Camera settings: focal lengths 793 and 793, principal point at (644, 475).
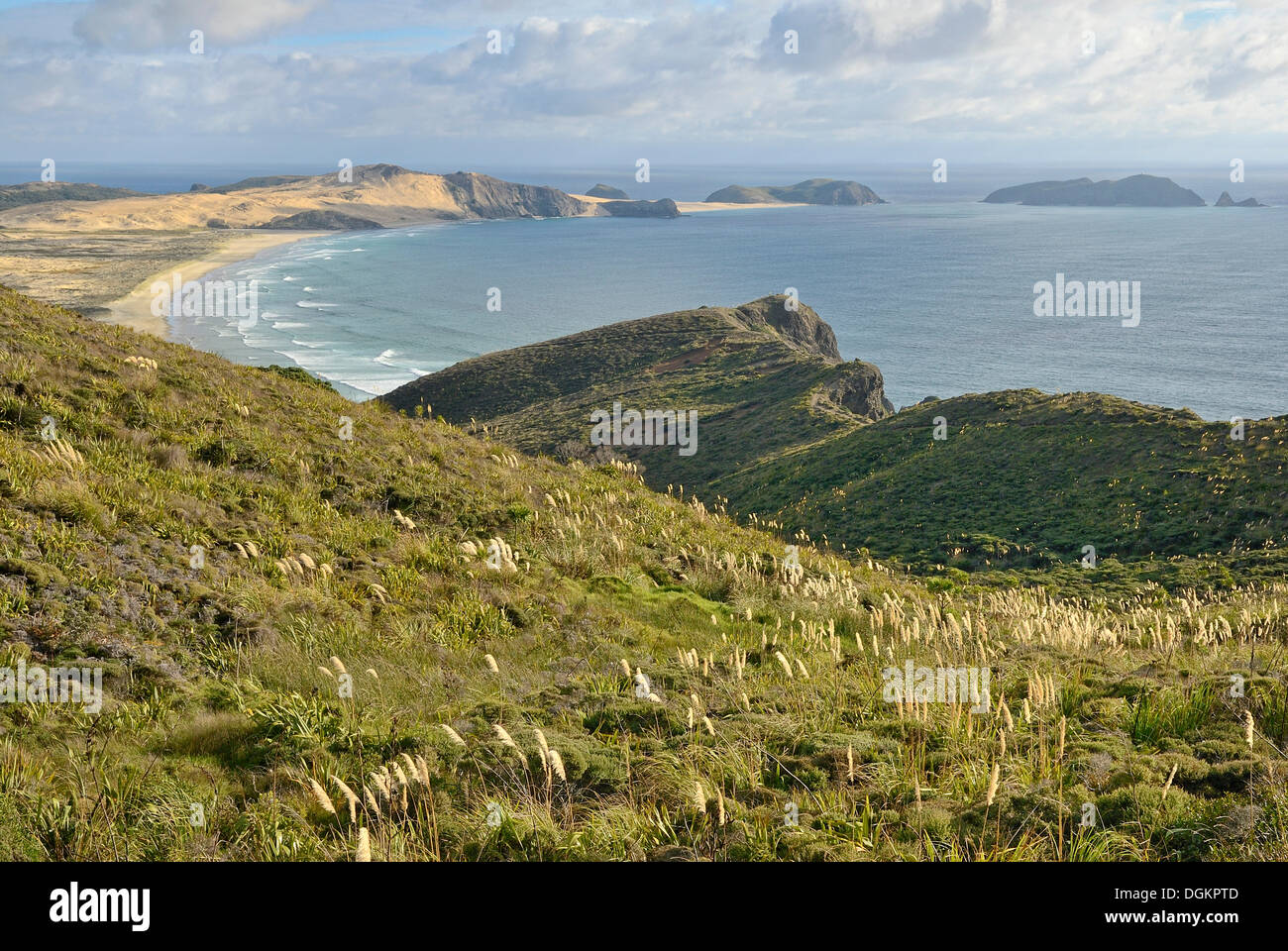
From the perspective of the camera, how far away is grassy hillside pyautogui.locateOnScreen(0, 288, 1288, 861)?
177 inches

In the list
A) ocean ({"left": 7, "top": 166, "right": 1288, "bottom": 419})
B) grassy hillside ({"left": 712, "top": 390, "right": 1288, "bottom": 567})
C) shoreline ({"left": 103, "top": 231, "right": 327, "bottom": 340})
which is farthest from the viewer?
shoreline ({"left": 103, "top": 231, "right": 327, "bottom": 340})

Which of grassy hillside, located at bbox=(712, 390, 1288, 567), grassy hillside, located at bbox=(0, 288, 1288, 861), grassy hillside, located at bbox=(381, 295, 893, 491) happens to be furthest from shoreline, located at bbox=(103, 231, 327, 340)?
grassy hillside, located at bbox=(0, 288, 1288, 861)

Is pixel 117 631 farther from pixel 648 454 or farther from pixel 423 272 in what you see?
pixel 423 272

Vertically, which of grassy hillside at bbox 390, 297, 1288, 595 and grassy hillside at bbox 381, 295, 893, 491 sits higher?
grassy hillside at bbox 381, 295, 893, 491

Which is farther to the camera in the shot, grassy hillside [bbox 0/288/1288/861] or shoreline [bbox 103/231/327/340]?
shoreline [bbox 103/231/327/340]

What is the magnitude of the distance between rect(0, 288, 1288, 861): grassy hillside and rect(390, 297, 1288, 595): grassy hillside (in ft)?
35.9

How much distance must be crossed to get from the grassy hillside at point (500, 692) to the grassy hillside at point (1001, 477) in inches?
431

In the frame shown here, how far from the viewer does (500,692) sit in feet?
22.5

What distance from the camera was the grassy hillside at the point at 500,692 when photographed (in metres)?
4.50

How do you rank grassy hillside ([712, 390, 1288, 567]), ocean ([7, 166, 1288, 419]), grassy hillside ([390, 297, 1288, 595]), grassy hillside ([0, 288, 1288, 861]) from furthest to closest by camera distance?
1. ocean ([7, 166, 1288, 419])
2. grassy hillside ([712, 390, 1288, 567])
3. grassy hillside ([390, 297, 1288, 595])
4. grassy hillside ([0, 288, 1288, 861])

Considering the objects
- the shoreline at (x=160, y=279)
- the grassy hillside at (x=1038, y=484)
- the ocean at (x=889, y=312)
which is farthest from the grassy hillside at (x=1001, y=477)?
the ocean at (x=889, y=312)

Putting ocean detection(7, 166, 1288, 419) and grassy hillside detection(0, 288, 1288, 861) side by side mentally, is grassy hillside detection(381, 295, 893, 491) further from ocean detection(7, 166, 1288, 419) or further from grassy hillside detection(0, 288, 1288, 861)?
grassy hillside detection(0, 288, 1288, 861)
